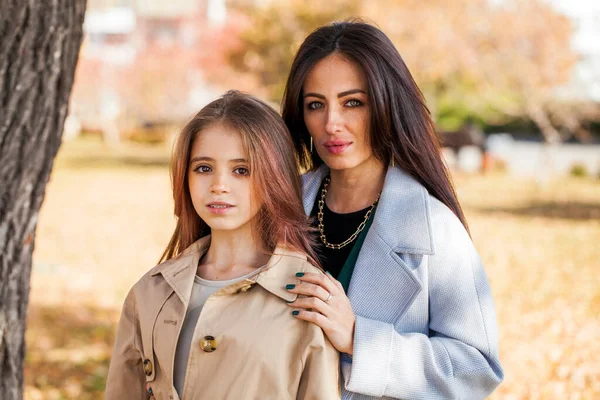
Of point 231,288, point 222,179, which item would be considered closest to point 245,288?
point 231,288

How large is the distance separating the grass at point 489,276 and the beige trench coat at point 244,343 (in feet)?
11.7

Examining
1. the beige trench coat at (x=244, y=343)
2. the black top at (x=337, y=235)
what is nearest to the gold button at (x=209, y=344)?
the beige trench coat at (x=244, y=343)

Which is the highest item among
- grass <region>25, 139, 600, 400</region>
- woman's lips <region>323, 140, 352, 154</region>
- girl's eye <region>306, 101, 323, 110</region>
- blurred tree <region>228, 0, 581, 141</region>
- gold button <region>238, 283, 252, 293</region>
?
blurred tree <region>228, 0, 581, 141</region>

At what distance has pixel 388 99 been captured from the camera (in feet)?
8.48

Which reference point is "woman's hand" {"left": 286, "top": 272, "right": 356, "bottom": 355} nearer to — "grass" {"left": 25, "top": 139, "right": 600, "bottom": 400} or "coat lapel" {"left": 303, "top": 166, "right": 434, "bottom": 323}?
"coat lapel" {"left": 303, "top": 166, "right": 434, "bottom": 323}

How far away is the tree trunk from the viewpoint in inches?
110

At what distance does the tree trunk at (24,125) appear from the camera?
2793 millimetres

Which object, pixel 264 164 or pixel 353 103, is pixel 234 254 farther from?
pixel 353 103

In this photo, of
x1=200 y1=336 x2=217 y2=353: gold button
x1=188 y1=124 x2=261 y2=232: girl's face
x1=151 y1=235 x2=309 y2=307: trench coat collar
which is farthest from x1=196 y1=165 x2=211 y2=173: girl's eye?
x1=200 y1=336 x2=217 y2=353: gold button

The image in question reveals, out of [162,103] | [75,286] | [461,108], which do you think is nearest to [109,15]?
[162,103]

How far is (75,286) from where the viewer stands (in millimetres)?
8961

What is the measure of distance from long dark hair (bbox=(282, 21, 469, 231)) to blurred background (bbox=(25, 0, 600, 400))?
42 cm

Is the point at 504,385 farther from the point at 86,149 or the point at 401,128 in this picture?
the point at 86,149

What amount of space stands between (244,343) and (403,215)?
725 mm
